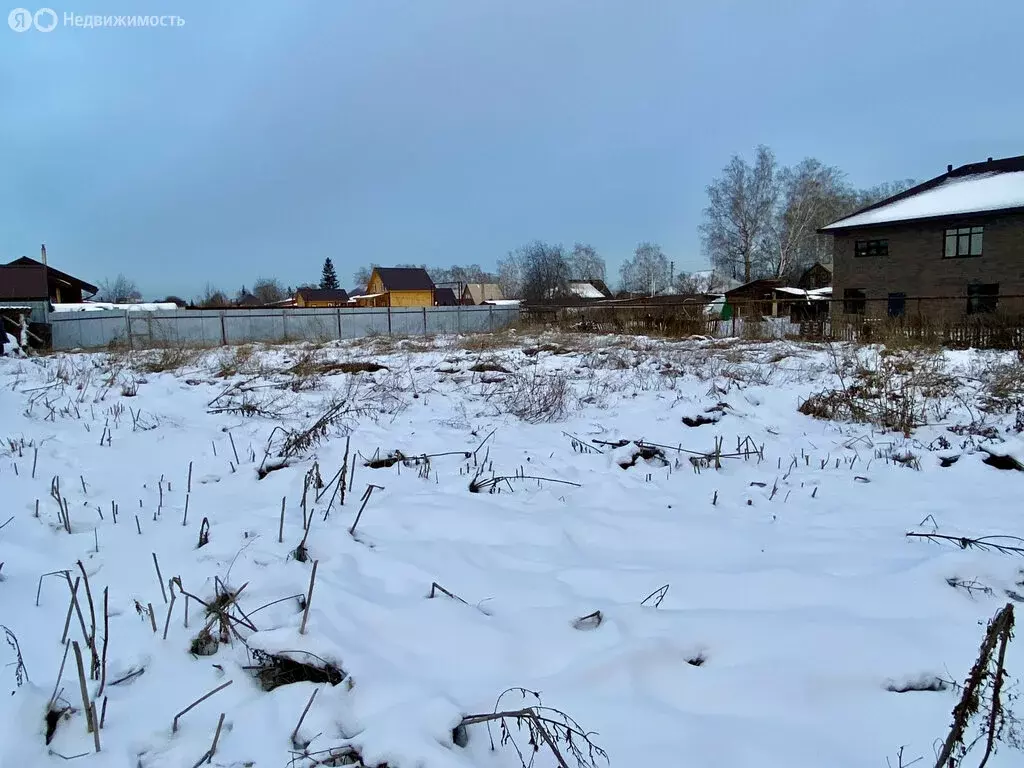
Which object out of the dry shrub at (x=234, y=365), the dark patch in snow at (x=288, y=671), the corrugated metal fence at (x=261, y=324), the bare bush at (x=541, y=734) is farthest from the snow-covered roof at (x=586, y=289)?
the bare bush at (x=541, y=734)

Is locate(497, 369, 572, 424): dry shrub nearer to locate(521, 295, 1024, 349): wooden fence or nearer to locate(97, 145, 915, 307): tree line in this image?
locate(521, 295, 1024, 349): wooden fence

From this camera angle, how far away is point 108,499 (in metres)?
3.37

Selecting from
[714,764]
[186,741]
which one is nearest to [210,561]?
[186,741]

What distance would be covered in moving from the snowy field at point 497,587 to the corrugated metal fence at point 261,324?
51.4ft

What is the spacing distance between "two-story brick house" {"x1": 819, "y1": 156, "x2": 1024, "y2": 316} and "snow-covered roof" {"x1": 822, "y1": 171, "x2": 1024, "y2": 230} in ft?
0.12

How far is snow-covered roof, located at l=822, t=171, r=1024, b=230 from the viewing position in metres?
24.4

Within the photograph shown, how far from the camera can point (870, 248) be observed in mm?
28344

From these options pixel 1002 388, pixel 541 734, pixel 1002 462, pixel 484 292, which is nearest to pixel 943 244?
pixel 1002 388

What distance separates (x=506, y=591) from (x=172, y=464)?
9.43ft

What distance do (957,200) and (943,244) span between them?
2.06 metres

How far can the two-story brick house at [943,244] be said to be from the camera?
24.0 meters

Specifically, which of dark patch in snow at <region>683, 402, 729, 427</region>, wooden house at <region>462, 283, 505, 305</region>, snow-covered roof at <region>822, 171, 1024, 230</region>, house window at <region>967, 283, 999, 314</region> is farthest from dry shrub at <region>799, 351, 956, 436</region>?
wooden house at <region>462, 283, 505, 305</region>

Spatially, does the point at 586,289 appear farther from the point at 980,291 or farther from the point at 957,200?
the point at 980,291

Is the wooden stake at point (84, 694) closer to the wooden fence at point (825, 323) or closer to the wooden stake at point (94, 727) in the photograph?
the wooden stake at point (94, 727)
